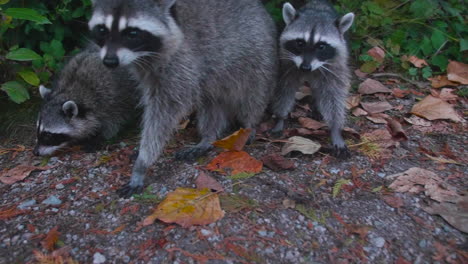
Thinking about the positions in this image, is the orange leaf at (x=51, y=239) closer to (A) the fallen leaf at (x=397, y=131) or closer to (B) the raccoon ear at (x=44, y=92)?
(B) the raccoon ear at (x=44, y=92)

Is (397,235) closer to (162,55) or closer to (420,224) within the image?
(420,224)

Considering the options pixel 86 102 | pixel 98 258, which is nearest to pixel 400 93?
pixel 86 102

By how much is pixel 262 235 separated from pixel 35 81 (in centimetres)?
206

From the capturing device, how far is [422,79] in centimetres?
389

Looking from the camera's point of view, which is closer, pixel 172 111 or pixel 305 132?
pixel 172 111

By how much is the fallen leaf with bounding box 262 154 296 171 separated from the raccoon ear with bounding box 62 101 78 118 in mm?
1544

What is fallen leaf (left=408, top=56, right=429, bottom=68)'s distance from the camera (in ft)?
12.8

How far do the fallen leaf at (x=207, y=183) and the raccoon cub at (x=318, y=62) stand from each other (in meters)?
0.89

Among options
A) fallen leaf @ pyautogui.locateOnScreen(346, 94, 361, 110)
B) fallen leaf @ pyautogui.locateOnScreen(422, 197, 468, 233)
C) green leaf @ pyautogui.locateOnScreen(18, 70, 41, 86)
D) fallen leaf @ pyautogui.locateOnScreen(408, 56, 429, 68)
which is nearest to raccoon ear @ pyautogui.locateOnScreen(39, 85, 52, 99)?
green leaf @ pyautogui.locateOnScreen(18, 70, 41, 86)

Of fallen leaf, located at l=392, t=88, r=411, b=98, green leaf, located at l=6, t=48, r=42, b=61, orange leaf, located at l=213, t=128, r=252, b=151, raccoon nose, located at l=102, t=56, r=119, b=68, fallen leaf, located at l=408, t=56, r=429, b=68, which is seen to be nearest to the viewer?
raccoon nose, located at l=102, t=56, r=119, b=68

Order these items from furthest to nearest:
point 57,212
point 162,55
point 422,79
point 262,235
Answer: point 422,79 < point 162,55 < point 57,212 < point 262,235

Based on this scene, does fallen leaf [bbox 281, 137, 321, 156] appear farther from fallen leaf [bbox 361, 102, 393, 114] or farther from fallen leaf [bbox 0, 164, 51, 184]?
fallen leaf [bbox 0, 164, 51, 184]

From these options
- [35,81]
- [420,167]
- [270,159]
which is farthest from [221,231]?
[35,81]

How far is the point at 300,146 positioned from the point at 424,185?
0.79m
